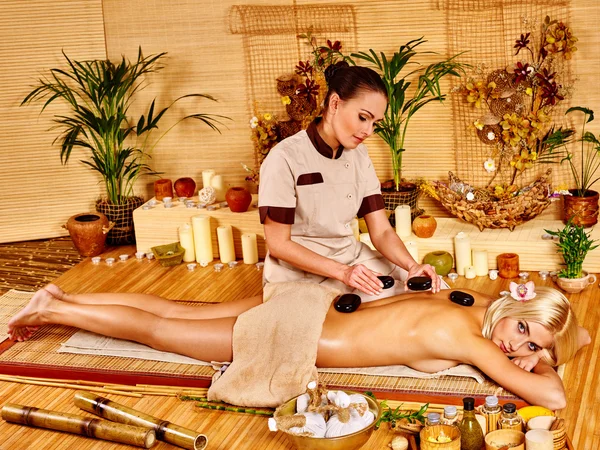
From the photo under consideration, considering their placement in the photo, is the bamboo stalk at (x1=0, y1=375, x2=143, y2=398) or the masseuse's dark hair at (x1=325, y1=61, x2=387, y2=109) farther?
the bamboo stalk at (x1=0, y1=375, x2=143, y2=398)

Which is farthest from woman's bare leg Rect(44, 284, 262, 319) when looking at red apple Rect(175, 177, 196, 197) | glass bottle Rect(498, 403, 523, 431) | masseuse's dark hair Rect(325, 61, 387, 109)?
red apple Rect(175, 177, 196, 197)

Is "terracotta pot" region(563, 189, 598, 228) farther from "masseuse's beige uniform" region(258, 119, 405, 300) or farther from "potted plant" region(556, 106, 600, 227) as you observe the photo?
"masseuse's beige uniform" region(258, 119, 405, 300)

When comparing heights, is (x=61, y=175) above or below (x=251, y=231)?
above

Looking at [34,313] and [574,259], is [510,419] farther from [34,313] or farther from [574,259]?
[34,313]

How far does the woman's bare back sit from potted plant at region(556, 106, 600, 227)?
65.3 inches

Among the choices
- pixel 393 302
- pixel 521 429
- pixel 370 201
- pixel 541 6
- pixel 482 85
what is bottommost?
pixel 521 429

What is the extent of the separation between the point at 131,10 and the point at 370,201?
272 cm

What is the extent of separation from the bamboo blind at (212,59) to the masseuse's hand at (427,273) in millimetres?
1947

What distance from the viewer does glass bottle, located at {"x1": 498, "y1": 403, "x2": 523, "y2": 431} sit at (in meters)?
3.29

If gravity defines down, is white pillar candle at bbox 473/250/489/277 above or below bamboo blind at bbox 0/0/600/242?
below

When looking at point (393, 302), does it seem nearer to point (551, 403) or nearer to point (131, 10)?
point (551, 403)

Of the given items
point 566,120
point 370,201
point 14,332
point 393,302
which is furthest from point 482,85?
point 14,332

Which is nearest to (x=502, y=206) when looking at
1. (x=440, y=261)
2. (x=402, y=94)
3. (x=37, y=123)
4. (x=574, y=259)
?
(x=440, y=261)

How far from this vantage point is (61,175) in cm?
626
